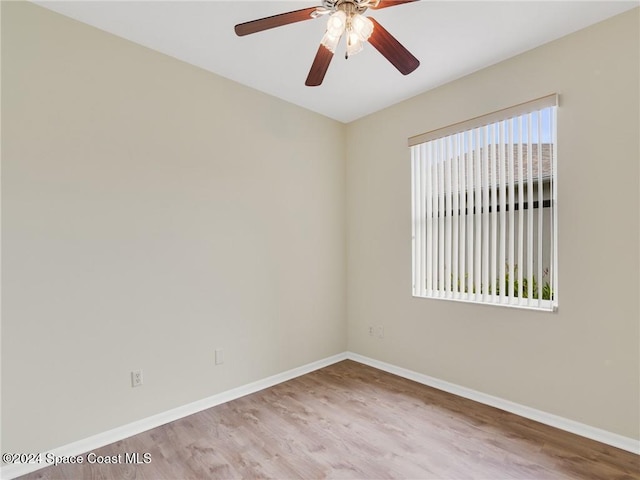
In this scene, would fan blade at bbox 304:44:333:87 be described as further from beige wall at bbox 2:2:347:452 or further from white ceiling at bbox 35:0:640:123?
beige wall at bbox 2:2:347:452

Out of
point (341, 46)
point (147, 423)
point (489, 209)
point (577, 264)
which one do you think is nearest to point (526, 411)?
point (577, 264)

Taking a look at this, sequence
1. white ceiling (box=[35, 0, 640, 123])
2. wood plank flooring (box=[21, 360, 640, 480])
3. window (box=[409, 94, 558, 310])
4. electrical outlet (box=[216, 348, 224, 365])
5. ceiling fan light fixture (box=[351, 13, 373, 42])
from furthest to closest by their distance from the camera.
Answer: electrical outlet (box=[216, 348, 224, 365]), window (box=[409, 94, 558, 310]), white ceiling (box=[35, 0, 640, 123]), wood plank flooring (box=[21, 360, 640, 480]), ceiling fan light fixture (box=[351, 13, 373, 42])

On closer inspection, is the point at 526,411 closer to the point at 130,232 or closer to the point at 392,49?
the point at 392,49

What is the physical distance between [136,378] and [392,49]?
2.64 m

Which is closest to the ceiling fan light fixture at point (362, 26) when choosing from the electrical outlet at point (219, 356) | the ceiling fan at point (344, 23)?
the ceiling fan at point (344, 23)

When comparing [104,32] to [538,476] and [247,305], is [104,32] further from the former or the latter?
[538,476]

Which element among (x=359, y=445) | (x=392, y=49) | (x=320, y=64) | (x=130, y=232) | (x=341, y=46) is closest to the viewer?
(x=392, y=49)

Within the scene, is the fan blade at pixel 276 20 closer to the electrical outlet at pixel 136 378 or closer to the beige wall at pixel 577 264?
the beige wall at pixel 577 264

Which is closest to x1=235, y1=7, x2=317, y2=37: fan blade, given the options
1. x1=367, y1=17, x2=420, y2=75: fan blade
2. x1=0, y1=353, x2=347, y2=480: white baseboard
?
x1=367, y1=17, x2=420, y2=75: fan blade

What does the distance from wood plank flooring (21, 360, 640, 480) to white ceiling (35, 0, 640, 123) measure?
8.98 ft

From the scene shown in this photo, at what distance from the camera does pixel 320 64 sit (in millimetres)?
1833

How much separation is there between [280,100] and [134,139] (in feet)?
4.75

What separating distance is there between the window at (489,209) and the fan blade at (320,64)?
1506mm

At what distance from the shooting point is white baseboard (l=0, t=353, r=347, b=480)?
189cm
